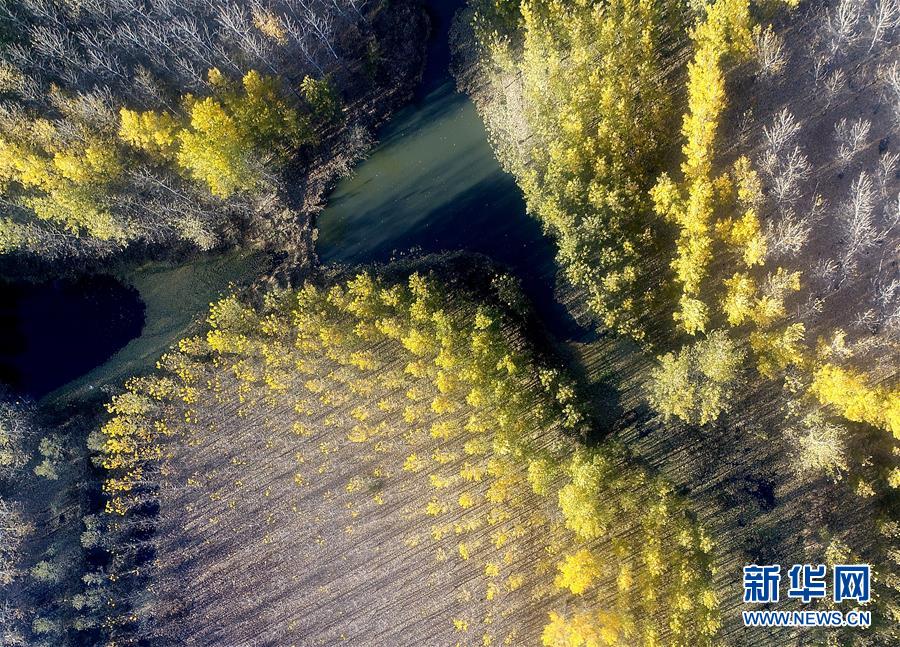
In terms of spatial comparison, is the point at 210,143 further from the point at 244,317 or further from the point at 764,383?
the point at 764,383

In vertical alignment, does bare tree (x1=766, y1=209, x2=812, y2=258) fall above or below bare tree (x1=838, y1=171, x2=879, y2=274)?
above

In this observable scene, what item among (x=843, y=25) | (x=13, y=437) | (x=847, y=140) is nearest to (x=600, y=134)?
(x=847, y=140)

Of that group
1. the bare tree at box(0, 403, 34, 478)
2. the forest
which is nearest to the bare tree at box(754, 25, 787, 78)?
the forest

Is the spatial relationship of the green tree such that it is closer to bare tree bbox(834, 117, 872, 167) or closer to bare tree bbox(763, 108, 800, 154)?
bare tree bbox(763, 108, 800, 154)

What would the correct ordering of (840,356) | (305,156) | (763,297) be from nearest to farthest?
1. (763,297)
2. (840,356)
3. (305,156)

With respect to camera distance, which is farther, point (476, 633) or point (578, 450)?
point (476, 633)

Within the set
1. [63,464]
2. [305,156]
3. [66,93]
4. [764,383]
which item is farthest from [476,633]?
[66,93]
